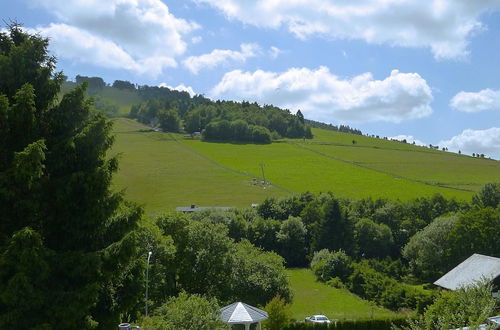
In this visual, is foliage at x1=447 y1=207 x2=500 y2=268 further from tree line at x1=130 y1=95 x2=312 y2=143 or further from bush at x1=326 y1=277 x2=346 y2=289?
tree line at x1=130 y1=95 x2=312 y2=143

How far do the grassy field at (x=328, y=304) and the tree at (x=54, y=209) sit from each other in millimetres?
32279

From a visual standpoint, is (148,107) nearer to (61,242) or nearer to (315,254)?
(315,254)

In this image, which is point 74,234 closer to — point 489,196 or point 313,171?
point 489,196

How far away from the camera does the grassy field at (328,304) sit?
46.9m

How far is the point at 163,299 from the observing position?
116 feet

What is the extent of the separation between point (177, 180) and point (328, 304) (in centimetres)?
5323

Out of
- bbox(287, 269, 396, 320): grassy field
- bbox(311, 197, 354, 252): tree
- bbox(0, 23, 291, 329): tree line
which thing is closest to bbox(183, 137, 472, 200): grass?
bbox(311, 197, 354, 252): tree

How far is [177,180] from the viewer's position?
320 ft

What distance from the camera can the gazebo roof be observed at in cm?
2491

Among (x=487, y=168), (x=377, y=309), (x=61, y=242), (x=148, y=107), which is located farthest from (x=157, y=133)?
(x=61, y=242)

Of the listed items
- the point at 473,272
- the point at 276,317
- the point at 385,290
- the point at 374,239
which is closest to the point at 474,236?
the point at 385,290

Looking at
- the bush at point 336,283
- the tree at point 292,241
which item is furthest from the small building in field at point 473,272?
the tree at point 292,241

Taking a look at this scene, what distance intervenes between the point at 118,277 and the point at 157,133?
129 metres

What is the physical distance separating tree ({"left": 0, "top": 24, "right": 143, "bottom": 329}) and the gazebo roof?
414 inches
